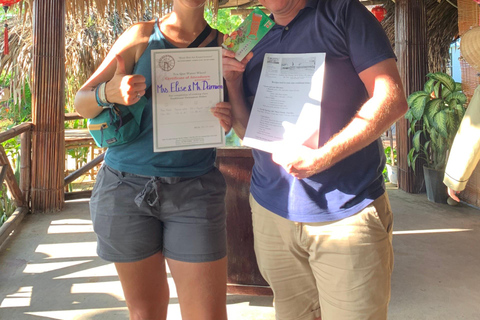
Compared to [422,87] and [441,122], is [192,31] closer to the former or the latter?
[441,122]

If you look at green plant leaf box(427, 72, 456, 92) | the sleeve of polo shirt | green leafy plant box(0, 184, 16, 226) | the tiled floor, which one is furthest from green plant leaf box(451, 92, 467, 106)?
green leafy plant box(0, 184, 16, 226)

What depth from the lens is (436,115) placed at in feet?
16.4

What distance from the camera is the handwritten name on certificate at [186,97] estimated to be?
1.44 m

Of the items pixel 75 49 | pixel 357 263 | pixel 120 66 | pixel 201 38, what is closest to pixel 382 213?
pixel 357 263

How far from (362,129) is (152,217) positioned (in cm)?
75

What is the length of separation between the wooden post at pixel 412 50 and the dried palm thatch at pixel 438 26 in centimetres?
92

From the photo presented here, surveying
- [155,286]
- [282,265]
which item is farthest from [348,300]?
[155,286]

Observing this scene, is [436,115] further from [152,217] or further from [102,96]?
[102,96]

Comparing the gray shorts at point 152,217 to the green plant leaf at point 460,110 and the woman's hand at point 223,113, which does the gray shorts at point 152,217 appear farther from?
the green plant leaf at point 460,110

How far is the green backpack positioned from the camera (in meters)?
1.43

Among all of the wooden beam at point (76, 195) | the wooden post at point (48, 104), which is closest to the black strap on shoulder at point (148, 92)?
the wooden post at point (48, 104)

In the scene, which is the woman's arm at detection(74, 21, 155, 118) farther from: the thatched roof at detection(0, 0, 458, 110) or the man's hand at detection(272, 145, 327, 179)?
the thatched roof at detection(0, 0, 458, 110)

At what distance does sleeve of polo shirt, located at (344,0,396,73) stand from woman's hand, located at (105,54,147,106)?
2.13 feet

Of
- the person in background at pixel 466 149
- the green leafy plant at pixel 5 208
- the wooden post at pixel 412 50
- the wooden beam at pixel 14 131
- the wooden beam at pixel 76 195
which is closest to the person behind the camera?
the person in background at pixel 466 149
